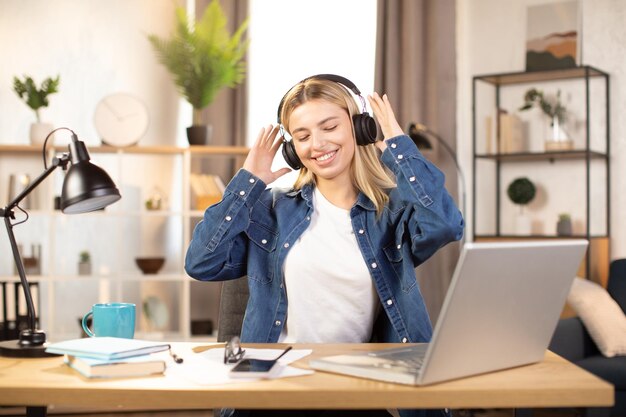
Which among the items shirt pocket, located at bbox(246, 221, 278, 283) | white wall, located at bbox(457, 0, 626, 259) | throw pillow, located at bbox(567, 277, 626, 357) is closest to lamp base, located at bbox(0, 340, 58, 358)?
Result: shirt pocket, located at bbox(246, 221, 278, 283)

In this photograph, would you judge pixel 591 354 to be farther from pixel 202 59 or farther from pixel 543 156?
pixel 202 59

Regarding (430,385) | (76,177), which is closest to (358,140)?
(76,177)

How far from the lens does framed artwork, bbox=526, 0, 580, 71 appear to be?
4555 mm

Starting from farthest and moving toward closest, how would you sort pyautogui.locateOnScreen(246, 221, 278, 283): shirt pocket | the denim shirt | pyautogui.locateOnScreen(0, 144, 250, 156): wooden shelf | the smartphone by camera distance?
pyautogui.locateOnScreen(0, 144, 250, 156): wooden shelf
pyautogui.locateOnScreen(246, 221, 278, 283): shirt pocket
the denim shirt
the smartphone

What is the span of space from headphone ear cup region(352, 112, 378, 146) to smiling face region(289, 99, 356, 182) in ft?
0.08

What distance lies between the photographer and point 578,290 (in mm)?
3773

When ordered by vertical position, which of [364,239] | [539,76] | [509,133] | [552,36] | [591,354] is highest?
[552,36]

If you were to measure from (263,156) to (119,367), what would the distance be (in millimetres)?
793

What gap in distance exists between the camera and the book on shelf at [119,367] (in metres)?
1.38

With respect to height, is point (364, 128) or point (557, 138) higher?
point (557, 138)

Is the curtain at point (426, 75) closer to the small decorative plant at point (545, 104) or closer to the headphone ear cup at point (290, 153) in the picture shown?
the small decorative plant at point (545, 104)

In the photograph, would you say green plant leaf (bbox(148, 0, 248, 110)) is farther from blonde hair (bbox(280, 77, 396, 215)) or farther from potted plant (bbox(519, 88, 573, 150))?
blonde hair (bbox(280, 77, 396, 215))

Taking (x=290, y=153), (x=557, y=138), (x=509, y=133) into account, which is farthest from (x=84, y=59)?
(x=290, y=153)

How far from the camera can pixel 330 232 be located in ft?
6.77
